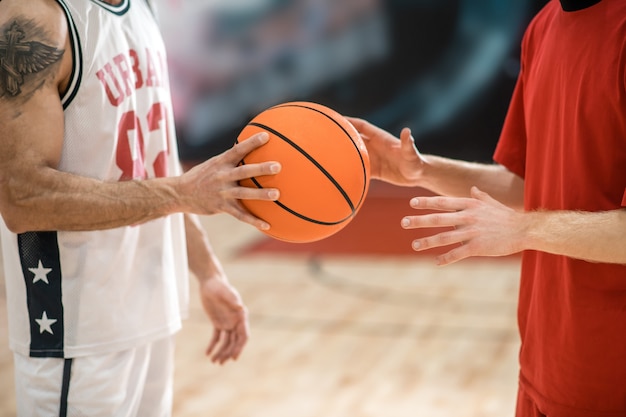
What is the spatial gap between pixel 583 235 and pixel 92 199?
3.77 feet

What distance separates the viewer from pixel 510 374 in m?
4.17

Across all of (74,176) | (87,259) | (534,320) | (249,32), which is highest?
(249,32)

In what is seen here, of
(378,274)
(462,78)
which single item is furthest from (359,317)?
(462,78)

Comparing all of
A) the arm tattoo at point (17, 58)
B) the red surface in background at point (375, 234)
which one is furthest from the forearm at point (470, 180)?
the red surface in background at point (375, 234)

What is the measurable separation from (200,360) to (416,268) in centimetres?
248

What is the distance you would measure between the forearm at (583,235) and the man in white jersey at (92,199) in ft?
1.99

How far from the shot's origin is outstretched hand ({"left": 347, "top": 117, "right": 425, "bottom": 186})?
88.4 inches

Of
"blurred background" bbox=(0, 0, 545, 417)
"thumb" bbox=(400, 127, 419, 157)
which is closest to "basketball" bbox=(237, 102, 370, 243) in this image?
"thumb" bbox=(400, 127, 419, 157)

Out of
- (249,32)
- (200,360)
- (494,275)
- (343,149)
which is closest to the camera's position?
(343,149)

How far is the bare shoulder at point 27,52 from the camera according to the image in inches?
71.1

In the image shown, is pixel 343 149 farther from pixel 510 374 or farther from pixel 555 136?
pixel 510 374

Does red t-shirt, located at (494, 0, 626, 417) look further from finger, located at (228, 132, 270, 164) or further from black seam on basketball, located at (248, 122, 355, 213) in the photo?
finger, located at (228, 132, 270, 164)

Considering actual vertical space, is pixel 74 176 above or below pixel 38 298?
above

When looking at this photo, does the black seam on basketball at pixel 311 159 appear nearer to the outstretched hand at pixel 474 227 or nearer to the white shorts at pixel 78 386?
the outstretched hand at pixel 474 227
